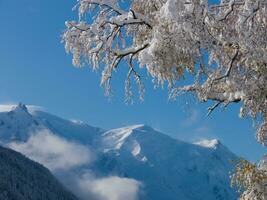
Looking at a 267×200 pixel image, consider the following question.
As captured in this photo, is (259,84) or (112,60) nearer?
(259,84)

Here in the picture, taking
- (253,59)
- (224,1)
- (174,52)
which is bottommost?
(253,59)

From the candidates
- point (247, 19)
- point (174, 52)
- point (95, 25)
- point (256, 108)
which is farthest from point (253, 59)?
point (95, 25)

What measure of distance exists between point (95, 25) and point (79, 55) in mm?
808

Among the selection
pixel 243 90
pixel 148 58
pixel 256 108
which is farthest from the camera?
pixel 256 108

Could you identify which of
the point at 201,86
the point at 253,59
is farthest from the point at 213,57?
the point at 253,59

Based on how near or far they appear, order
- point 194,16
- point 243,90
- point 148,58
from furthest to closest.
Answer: point 243,90
point 148,58
point 194,16

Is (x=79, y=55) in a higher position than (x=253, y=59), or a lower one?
higher

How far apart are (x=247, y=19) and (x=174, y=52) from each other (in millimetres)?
1195

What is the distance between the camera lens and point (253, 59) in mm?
7746

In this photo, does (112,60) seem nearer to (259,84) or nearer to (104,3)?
(104,3)

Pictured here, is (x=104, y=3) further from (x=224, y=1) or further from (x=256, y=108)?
(x=256, y=108)

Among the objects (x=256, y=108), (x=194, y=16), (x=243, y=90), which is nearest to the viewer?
(x=194, y=16)

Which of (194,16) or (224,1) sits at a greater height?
(224,1)

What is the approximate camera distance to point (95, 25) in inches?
351
